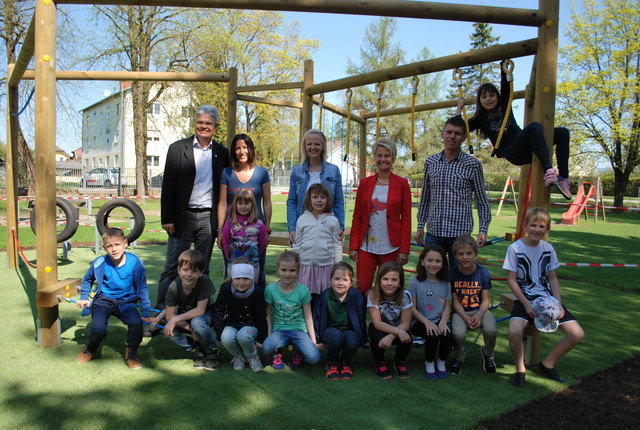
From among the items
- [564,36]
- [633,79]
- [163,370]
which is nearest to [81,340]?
[163,370]

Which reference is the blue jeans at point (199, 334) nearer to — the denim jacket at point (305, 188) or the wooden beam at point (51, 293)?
the wooden beam at point (51, 293)

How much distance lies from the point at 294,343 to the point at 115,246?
1580 millimetres

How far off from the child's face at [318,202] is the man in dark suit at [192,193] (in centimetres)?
95

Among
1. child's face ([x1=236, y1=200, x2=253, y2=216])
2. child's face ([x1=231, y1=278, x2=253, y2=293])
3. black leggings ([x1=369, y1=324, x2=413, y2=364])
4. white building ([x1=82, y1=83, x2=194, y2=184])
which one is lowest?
black leggings ([x1=369, y1=324, x2=413, y2=364])

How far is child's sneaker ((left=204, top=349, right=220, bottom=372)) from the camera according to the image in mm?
3469

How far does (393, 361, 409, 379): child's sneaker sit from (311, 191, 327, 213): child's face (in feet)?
4.38

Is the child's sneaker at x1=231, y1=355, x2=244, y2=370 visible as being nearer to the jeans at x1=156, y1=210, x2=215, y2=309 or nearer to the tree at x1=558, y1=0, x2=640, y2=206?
the jeans at x1=156, y1=210, x2=215, y2=309

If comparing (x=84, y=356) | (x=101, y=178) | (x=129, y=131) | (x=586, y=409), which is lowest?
(x=586, y=409)

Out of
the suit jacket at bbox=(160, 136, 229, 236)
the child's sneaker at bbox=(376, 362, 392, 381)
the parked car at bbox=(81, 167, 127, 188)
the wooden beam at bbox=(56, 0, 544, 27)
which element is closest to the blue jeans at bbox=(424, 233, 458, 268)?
the child's sneaker at bbox=(376, 362, 392, 381)

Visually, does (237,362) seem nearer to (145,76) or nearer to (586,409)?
(586,409)

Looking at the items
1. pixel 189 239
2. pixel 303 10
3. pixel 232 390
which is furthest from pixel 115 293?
pixel 303 10

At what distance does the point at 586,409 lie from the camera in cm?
298

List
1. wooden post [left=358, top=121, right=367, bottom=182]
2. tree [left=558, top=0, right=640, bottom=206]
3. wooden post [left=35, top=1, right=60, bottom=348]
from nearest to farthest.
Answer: wooden post [left=35, top=1, right=60, bottom=348] → wooden post [left=358, top=121, right=367, bottom=182] → tree [left=558, top=0, right=640, bottom=206]

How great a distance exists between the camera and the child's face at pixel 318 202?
3.94 meters
